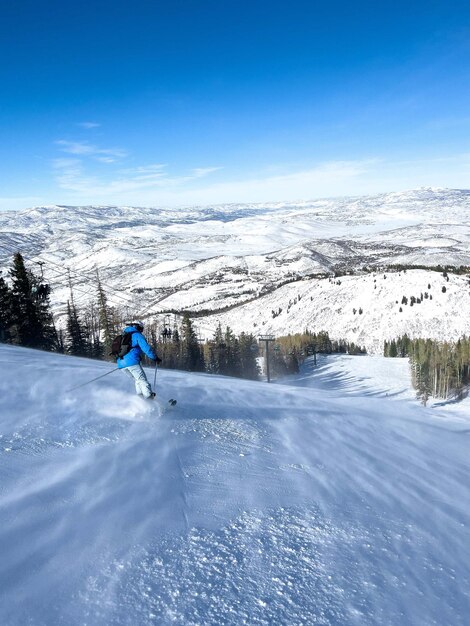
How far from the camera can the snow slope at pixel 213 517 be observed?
14.3 ft

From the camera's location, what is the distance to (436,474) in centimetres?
884

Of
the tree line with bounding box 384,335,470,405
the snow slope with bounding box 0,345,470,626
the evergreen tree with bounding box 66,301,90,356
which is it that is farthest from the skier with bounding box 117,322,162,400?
the tree line with bounding box 384,335,470,405

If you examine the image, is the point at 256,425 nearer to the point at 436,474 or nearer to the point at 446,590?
the point at 436,474

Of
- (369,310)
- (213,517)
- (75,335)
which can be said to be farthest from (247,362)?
(213,517)

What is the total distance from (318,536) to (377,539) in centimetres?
94

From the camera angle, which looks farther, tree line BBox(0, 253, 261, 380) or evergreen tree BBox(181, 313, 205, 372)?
evergreen tree BBox(181, 313, 205, 372)

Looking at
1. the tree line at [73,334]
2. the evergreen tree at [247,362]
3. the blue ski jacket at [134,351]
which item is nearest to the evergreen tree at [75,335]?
the tree line at [73,334]

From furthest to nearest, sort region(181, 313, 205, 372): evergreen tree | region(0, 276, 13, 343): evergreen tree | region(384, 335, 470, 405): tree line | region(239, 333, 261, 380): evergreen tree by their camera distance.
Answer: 1. region(239, 333, 261, 380): evergreen tree
2. region(384, 335, 470, 405): tree line
3. region(181, 313, 205, 372): evergreen tree
4. region(0, 276, 13, 343): evergreen tree

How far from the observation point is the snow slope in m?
4.36

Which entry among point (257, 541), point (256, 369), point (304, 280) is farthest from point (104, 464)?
point (304, 280)

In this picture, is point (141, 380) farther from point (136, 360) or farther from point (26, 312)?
point (26, 312)

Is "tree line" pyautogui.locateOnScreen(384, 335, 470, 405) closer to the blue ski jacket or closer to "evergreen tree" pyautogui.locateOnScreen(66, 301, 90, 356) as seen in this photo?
"evergreen tree" pyautogui.locateOnScreen(66, 301, 90, 356)

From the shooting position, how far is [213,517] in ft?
19.0

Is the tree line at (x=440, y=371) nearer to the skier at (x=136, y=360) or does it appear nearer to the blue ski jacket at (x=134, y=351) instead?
the skier at (x=136, y=360)
